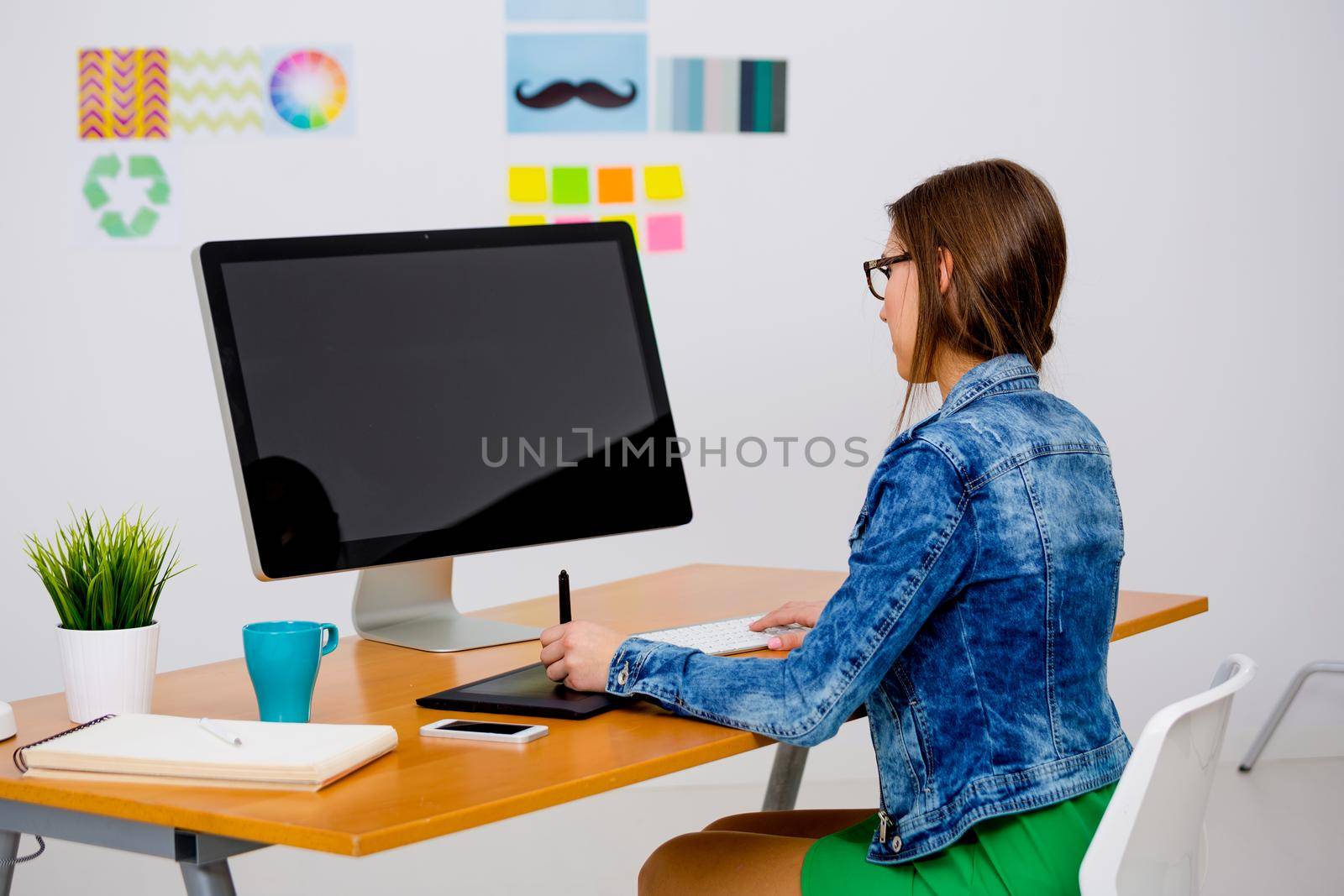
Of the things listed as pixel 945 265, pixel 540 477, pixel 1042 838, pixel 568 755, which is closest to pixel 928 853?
pixel 1042 838

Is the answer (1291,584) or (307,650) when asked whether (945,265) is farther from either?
(1291,584)

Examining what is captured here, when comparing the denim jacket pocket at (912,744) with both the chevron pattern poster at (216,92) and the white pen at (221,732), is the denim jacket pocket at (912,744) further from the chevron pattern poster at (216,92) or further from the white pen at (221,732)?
the chevron pattern poster at (216,92)

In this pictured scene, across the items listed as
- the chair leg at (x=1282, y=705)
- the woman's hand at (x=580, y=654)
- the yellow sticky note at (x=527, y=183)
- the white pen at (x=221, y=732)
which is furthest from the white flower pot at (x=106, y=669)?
the chair leg at (x=1282, y=705)

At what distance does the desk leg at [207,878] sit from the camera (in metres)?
1.05

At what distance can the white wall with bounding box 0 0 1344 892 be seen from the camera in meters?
3.23

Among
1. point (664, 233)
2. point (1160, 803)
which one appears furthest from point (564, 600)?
point (664, 233)

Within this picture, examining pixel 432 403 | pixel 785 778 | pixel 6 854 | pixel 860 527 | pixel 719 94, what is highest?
pixel 719 94

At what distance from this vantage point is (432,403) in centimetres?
167

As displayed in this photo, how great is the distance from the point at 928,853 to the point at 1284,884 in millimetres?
1813

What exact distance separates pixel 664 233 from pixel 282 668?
85.4 inches

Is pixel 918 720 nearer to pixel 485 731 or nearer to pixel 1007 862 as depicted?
pixel 1007 862

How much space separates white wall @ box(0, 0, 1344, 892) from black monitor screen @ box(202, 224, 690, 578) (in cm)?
148

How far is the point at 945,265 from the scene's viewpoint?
53.3 inches

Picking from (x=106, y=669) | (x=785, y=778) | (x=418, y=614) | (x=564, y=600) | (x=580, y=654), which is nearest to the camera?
(x=106, y=669)
